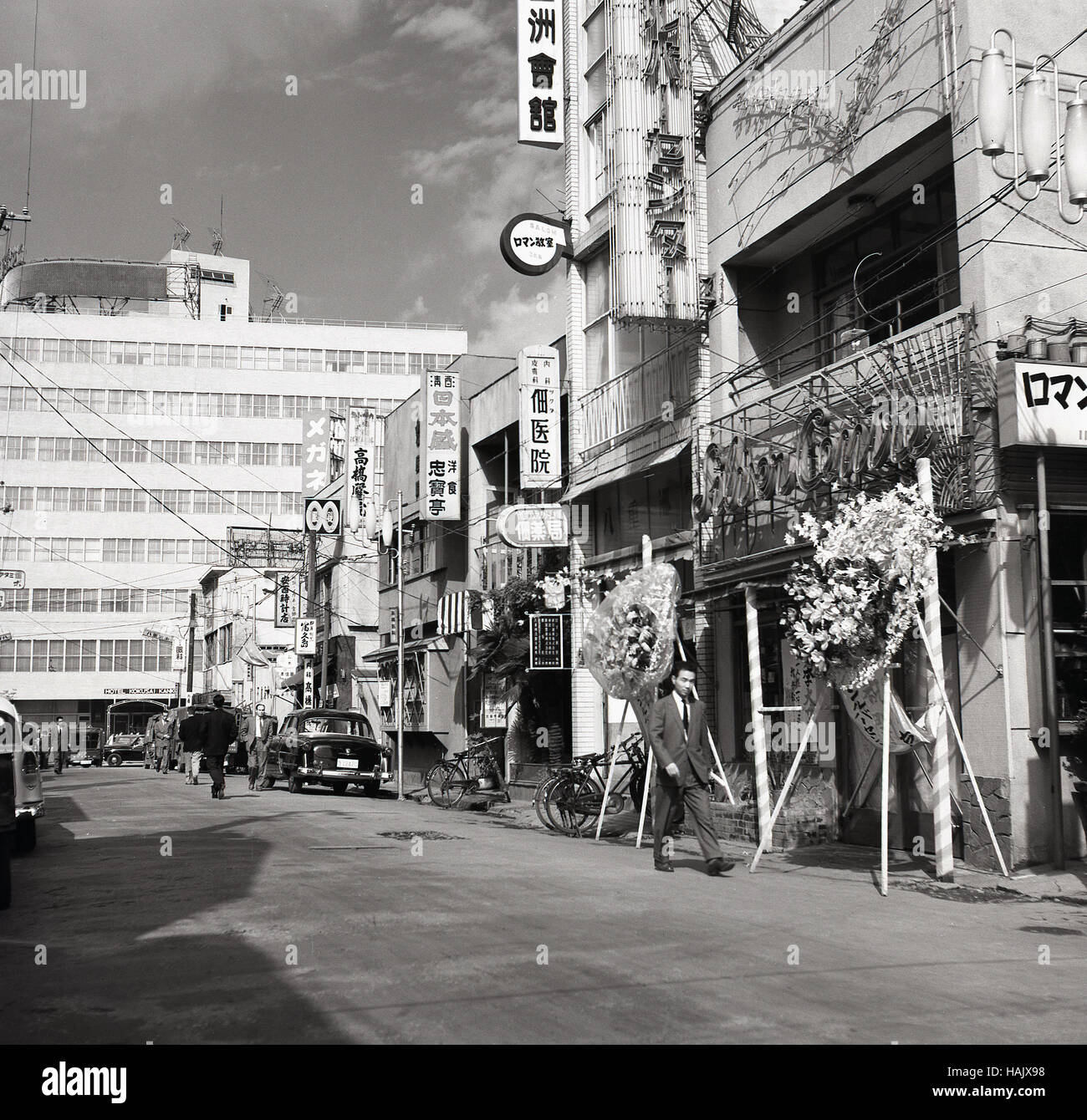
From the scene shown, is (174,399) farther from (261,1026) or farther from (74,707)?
(261,1026)

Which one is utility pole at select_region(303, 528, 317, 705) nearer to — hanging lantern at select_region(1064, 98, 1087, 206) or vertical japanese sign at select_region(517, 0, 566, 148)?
vertical japanese sign at select_region(517, 0, 566, 148)

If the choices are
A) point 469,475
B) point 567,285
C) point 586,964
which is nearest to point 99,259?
point 469,475

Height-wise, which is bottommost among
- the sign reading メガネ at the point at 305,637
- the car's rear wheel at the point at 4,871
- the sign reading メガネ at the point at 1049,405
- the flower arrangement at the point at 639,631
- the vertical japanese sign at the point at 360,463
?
the car's rear wheel at the point at 4,871

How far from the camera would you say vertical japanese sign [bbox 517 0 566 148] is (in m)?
22.8

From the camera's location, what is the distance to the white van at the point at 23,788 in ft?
40.0

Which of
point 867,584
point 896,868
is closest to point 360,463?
point 896,868

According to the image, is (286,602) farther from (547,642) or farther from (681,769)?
(681,769)

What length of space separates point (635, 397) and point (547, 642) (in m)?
4.87

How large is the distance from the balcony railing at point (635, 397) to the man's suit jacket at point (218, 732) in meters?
8.44

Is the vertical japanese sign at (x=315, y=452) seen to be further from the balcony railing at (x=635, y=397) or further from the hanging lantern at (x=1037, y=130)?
the hanging lantern at (x=1037, y=130)

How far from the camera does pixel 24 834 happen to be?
13141mm

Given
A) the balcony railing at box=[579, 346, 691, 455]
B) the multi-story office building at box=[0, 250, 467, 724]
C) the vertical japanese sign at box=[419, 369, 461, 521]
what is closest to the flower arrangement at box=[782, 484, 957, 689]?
the balcony railing at box=[579, 346, 691, 455]

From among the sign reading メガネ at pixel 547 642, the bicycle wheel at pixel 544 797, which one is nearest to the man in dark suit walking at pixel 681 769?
the bicycle wheel at pixel 544 797
